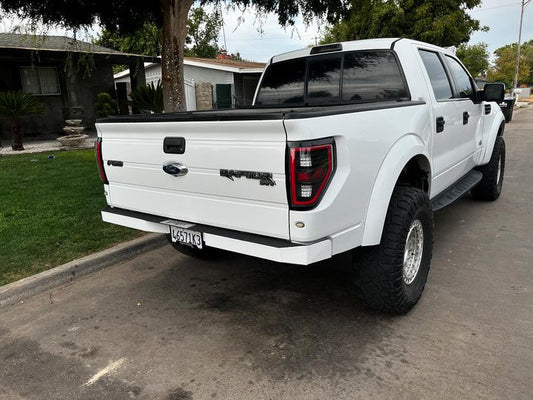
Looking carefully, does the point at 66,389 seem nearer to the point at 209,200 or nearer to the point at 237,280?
the point at 209,200

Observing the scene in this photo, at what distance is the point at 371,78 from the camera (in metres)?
4.11

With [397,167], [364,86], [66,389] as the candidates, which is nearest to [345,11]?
[364,86]

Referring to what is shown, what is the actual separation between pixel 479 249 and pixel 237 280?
257cm

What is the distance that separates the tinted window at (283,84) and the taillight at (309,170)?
87.9 inches

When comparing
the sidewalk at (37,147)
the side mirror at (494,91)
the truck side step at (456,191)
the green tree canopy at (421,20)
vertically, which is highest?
the green tree canopy at (421,20)

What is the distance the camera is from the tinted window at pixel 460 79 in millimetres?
4810

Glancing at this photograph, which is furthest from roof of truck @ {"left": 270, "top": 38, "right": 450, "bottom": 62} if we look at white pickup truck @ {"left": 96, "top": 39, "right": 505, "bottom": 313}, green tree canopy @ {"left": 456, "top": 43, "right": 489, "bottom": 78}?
green tree canopy @ {"left": 456, "top": 43, "right": 489, "bottom": 78}

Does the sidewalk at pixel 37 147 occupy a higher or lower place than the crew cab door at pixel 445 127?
lower

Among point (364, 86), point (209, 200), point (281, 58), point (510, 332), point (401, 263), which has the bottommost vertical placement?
point (510, 332)

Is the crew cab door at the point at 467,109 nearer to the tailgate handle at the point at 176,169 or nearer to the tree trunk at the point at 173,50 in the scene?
the tailgate handle at the point at 176,169

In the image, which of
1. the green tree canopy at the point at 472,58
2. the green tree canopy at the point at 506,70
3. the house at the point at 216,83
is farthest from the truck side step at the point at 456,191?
the green tree canopy at the point at 506,70

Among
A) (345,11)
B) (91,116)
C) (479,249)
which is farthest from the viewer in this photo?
(91,116)

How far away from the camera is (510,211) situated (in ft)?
19.5

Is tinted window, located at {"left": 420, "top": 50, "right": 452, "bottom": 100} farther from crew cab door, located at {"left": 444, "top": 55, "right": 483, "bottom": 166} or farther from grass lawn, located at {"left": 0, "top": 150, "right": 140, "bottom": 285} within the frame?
grass lawn, located at {"left": 0, "top": 150, "right": 140, "bottom": 285}
